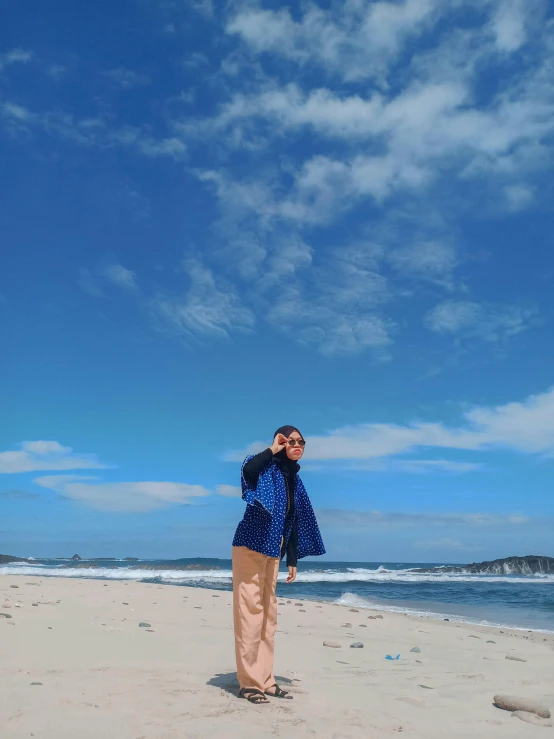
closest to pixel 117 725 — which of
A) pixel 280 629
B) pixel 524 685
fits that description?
pixel 524 685

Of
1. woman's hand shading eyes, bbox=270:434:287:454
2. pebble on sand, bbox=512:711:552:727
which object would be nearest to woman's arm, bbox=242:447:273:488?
woman's hand shading eyes, bbox=270:434:287:454

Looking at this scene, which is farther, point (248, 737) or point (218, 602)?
point (218, 602)

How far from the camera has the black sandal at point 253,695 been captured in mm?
4574

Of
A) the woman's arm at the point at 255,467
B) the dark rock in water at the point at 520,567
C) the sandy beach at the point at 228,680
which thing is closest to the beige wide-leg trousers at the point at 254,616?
the sandy beach at the point at 228,680

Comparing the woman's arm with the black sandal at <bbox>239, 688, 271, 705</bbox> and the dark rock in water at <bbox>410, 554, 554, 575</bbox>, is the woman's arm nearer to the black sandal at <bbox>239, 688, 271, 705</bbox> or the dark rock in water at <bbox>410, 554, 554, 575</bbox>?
the black sandal at <bbox>239, 688, 271, 705</bbox>

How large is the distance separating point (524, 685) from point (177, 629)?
520 centimetres

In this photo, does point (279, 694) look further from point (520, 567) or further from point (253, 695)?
point (520, 567)

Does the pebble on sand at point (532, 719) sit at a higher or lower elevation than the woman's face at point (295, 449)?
lower

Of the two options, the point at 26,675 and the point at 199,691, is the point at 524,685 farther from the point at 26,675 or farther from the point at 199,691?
the point at 26,675

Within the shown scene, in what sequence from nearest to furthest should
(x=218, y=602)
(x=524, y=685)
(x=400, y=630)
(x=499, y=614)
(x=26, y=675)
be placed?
(x=26, y=675), (x=524, y=685), (x=400, y=630), (x=218, y=602), (x=499, y=614)

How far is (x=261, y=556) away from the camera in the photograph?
4953 mm

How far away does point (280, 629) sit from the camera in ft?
34.4

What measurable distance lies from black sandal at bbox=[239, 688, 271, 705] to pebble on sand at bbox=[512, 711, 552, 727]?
2.01 m

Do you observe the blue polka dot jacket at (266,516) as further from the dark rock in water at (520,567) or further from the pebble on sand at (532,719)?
the dark rock in water at (520,567)
